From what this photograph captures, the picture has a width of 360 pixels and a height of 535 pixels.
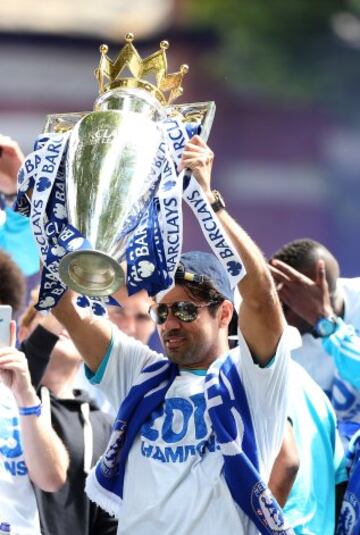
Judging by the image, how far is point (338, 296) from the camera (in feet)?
16.6

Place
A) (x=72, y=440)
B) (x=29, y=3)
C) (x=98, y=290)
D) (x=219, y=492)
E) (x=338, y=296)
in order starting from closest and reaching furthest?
1. (x=98, y=290)
2. (x=219, y=492)
3. (x=72, y=440)
4. (x=338, y=296)
5. (x=29, y=3)

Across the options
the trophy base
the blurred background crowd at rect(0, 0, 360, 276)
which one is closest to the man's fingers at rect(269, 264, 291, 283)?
the trophy base

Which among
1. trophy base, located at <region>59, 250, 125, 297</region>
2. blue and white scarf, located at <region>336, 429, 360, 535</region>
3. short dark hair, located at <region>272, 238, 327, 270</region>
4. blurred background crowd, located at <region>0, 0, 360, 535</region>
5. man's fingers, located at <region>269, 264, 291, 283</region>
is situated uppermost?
blurred background crowd, located at <region>0, 0, 360, 535</region>

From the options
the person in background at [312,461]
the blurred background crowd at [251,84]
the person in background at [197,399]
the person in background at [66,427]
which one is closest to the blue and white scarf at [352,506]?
the person in background at [312,461]

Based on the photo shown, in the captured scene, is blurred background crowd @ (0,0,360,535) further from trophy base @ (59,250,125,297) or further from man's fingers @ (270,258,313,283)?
trophy base @ (59,250,125,297)

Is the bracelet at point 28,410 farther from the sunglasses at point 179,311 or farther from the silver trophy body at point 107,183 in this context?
the silver trophy body at point 107,183

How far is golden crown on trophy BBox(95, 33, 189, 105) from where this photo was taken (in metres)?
3.76

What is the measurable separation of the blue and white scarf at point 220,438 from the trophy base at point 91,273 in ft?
2.02

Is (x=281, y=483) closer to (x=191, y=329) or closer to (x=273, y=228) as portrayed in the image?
(x=191, y=329)

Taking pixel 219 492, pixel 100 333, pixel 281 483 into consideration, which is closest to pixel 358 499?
pixel 281 483

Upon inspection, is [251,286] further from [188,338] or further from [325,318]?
[325,318]

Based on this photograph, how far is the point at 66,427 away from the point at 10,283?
546 millimetres

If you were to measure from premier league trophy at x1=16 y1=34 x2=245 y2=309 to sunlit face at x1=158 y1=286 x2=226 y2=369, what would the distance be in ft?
1.45

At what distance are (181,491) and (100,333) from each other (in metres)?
0.58
